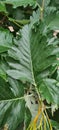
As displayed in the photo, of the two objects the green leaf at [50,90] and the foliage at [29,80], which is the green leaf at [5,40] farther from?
the green leaf at [50,90]

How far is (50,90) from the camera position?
0.77m

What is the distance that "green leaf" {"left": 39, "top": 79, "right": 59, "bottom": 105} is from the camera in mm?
747

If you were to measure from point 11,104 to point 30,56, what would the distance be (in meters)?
0.12

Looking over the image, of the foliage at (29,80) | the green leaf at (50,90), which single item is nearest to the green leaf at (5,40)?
the foliage at (29,80)

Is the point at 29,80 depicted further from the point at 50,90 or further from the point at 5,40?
the point at 5,40

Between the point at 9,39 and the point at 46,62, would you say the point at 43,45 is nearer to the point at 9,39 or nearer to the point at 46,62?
the point at 46,62

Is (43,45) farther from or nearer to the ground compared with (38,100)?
farther from the ground

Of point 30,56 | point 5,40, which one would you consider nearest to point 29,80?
point 30,56

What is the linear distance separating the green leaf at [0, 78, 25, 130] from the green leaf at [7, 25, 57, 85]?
0.09 feet

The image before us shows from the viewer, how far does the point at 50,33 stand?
917mm

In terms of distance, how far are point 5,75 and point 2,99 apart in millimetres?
62

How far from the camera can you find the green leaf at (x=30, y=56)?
790 mm

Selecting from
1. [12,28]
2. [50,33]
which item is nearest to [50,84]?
[50,33]

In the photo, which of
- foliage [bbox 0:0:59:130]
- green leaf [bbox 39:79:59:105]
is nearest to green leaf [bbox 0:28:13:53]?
foliage [bbox 0:0:59:130]
